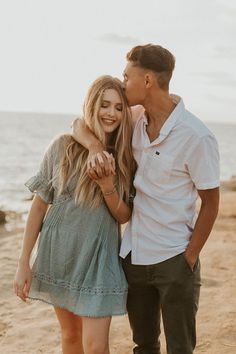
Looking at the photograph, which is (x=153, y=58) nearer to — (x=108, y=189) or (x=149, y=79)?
(x=149, y=79)

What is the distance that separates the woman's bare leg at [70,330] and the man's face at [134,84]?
56.7 inches

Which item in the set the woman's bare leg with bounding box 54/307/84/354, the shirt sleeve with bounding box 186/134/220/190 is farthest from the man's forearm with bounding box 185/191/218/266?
the woman's bare leg with bounding box 54/307/84/354

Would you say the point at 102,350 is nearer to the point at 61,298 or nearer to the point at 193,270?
the point at 61,298

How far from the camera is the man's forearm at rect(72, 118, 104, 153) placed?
11.2 ft

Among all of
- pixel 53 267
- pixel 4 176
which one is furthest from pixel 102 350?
pixel 4 176

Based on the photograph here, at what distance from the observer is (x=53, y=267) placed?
3.51 m

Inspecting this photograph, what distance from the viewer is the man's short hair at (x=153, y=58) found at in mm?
3314

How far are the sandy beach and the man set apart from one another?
1.63 metres

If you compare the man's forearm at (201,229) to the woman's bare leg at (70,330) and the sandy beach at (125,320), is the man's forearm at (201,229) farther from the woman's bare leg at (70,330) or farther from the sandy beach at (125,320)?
the sandy beach at (125,320)

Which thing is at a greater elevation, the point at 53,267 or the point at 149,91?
the point at 149,91

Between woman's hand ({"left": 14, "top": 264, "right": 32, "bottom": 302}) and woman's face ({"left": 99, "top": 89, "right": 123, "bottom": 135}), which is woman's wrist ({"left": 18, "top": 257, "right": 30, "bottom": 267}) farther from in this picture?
woman's face ({"left": 99, "top": 89, "right": 123, "bottom": 135})

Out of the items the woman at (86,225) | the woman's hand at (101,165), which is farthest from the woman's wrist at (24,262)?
the woman's hand at (101,165)

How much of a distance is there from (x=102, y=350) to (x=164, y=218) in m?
0.88

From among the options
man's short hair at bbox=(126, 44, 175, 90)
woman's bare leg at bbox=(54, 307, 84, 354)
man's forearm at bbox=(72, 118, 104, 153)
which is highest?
man's short hair at bbox=(126, 44, 175, 90)
